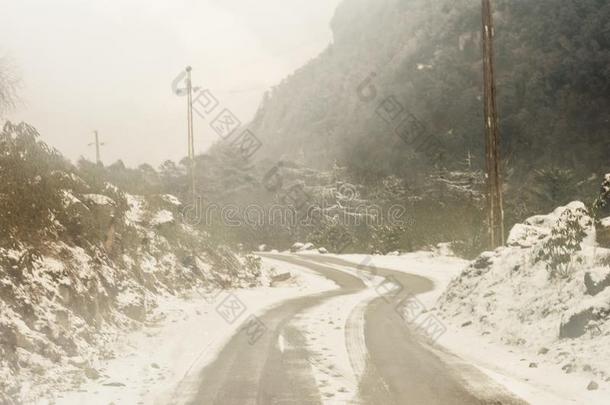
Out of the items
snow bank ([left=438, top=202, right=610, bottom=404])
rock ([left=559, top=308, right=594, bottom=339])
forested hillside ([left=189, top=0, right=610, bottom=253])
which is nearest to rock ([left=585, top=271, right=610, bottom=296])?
snow bank ([left=438, top=202, right=610, bottom=404])

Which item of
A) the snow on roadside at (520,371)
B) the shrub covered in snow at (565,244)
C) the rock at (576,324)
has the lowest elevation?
the snow on roadside at (520,371)

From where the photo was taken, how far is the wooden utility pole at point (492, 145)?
14.7m

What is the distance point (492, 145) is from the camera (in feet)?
48.9

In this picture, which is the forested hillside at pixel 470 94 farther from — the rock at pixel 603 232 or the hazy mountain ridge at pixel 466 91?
the rock at pixel 603 232

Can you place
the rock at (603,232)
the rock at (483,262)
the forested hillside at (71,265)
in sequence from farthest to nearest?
the rock at (483,262), the rock at (603,232), the forested hillside at (71,265)

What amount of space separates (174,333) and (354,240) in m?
33.5

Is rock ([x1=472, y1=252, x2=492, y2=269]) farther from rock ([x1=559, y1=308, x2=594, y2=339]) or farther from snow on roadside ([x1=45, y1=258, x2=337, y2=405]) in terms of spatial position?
snow on roadside ([x1=45, y1=258, x2=337, y2=405])

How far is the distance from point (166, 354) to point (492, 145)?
10.1 metres

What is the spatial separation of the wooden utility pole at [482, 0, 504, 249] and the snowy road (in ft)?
12.5

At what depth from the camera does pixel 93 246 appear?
1275cm

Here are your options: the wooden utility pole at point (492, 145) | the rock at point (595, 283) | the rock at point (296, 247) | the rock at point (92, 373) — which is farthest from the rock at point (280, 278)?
Result: the rock at point (296, 247)

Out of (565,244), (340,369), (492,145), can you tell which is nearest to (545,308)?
(565,244)

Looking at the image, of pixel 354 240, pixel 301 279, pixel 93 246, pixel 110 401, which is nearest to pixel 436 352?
pixel 110 401

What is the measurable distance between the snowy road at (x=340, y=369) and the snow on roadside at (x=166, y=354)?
13.8 inches
